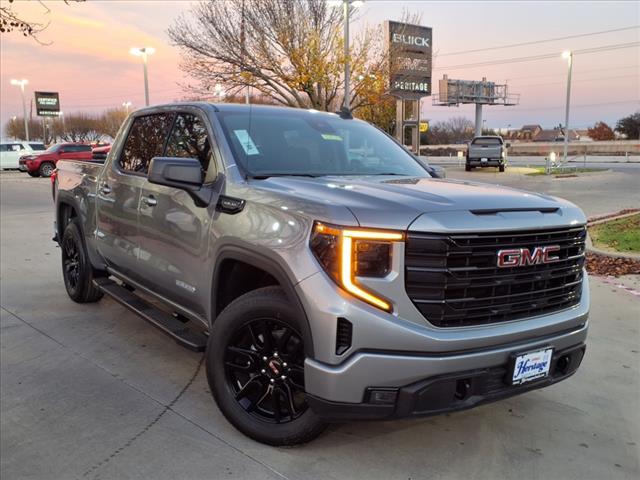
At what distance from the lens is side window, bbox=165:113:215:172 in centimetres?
386

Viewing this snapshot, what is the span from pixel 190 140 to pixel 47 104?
7948cm

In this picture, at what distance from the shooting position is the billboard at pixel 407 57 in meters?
28.8

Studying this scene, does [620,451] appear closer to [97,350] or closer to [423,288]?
[423,288]

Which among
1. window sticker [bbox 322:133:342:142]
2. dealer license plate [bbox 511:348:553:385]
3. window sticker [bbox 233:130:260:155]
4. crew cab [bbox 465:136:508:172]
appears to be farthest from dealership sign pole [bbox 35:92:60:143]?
dealer license plate [bbox 511:348:553:385]

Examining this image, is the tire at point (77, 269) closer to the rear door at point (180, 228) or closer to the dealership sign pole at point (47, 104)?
the rear door at point (180, 228)

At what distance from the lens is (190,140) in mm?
4113

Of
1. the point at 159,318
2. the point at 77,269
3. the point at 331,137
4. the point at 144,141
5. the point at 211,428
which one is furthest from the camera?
the point at 77,269

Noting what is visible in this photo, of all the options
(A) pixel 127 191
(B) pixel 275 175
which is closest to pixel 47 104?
(A) pixel 127 191

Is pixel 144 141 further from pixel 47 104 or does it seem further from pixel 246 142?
pixel 47 104

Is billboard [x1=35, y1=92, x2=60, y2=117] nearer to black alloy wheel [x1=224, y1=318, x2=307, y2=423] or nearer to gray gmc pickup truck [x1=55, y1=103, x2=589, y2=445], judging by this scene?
gray gmc pickup truck [x1=55, y1=103, x2=589, y2=445]

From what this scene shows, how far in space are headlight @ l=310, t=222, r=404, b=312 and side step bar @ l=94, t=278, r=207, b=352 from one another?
1.40m

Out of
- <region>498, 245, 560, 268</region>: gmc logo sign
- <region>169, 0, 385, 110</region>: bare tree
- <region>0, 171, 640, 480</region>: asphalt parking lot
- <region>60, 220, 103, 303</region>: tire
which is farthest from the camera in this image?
<region>169, 0, 385, 110</region>: bare tree

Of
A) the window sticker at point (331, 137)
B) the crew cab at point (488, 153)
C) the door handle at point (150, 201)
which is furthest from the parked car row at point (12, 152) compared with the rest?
the window sticker at point (331, 137)

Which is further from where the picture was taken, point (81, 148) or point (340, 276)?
point (81, 148)
